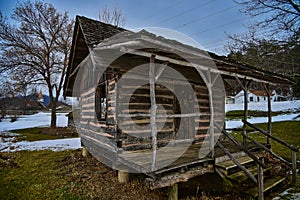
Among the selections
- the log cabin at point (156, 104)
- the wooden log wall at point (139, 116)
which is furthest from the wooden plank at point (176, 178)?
the wooden log wall at point (139, 116)

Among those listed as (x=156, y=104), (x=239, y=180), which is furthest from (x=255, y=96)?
(x=239, y=180)

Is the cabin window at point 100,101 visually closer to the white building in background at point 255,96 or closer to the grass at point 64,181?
the grass at point 64,181

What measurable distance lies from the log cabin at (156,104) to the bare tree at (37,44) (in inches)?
448

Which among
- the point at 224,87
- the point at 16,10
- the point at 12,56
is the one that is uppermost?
the point at 16,10

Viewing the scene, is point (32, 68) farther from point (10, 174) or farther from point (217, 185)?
point (217, 185)

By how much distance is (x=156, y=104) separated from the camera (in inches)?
277

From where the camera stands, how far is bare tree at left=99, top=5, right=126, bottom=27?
67.6 ft

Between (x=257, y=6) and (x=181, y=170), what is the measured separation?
41.1 feet

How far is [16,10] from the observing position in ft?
61.5

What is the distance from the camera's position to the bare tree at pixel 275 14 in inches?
468

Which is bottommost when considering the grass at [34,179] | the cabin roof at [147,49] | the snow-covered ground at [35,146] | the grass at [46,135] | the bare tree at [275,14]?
the grass at [46,135]

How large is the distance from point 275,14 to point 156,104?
35.3 feet

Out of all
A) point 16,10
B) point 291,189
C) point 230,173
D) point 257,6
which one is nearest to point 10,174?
point 230,173

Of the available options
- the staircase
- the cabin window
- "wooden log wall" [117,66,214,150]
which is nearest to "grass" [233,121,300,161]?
"wooden log wall" [117,66,214,150]
